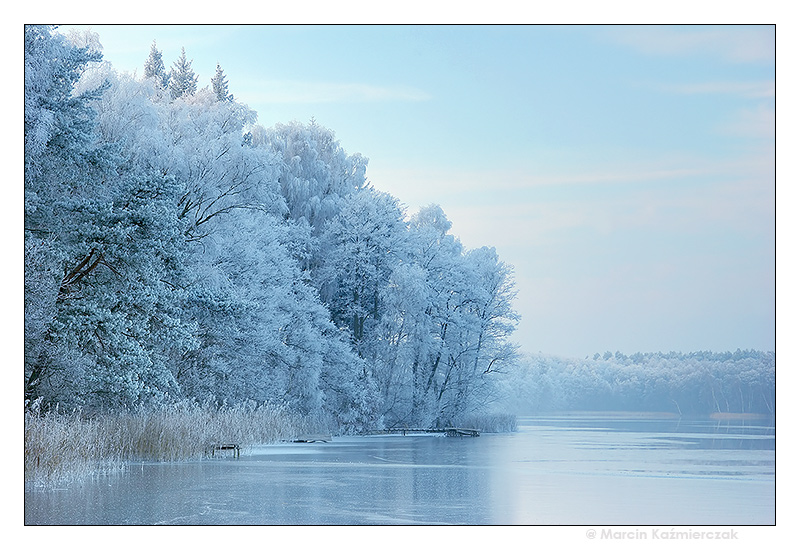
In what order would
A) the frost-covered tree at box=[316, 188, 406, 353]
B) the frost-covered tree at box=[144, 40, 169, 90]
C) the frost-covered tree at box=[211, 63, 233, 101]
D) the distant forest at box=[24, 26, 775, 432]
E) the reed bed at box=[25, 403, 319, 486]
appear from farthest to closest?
the frost-covered tree at box=[144, 40, 169, 90] → the frost-covered tree at box=[211, 63, 233, 101] → the frost-covered tree at box=[316, 188, 406, 353] → the distant forest at box=[24, 26, 775, 432] → the reed bed at box=[25, 403, 319, 486]

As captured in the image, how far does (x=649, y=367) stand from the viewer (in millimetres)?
32000

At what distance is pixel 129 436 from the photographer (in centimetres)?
1731

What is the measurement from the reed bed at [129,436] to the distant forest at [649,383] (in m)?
10.0

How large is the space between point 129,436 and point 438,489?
6.16m

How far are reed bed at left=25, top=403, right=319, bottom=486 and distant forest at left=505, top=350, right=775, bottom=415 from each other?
10032mm

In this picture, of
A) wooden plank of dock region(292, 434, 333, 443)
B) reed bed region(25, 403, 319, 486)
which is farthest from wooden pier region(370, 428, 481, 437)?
reed bed region(25, 403, 319, 486)

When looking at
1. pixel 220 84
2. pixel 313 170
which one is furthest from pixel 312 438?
pixel 220 84

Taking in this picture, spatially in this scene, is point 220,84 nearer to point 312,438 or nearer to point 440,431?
point 440,431

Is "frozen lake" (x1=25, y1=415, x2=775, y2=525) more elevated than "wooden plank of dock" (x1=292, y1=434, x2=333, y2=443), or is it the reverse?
"frozen lake" (x1=25, y1=415, x2=775, y2=525)

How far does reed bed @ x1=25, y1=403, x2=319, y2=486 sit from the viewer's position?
1334 cm

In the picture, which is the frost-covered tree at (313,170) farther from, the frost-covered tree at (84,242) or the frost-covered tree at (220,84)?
the frost-covered tree at (84,242)

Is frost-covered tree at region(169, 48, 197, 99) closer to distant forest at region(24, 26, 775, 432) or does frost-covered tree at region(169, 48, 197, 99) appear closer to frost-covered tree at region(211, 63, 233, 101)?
distant forest at region(24, 26, 775, 432)

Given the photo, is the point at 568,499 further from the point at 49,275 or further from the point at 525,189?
the point at 525,189

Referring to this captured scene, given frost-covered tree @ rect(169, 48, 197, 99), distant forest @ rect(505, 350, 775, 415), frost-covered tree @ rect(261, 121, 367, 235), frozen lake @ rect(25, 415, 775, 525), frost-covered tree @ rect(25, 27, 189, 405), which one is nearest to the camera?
frozen lake @ rect(25, 415, 775, 525)
